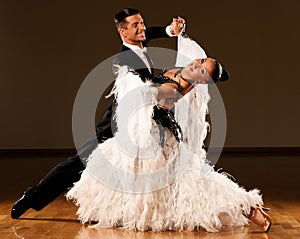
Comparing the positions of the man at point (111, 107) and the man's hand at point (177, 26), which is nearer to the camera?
the man at point (111, 107)

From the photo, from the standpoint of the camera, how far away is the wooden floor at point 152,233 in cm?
346

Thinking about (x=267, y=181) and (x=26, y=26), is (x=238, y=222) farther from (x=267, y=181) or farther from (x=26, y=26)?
(x=26, y=26)

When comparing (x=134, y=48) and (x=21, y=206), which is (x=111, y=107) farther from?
(x=21, y=206)

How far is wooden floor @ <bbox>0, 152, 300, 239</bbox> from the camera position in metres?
3.46

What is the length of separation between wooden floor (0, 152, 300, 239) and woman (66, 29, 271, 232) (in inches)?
3.3

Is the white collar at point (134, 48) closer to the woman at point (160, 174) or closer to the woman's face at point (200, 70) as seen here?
the woman at point (160, 174)

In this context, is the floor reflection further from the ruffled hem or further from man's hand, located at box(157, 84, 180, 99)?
man's hand, located at box(157, 84, 180, 99)

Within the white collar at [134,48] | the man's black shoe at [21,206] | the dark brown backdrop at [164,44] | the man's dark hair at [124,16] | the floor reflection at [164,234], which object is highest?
the man's dark hair at [124,16]

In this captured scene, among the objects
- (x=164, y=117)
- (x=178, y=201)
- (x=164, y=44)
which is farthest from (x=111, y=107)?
(x=164, y=44)

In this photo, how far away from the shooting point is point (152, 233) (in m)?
3.49

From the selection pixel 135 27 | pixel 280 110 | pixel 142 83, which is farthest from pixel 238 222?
pixel 280 110

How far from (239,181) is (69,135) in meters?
3.71

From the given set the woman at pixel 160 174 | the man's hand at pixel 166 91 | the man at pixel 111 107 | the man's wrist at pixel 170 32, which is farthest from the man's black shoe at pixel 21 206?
the man's wrist at pixel 170 32

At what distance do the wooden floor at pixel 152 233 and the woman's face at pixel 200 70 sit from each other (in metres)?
0.76
